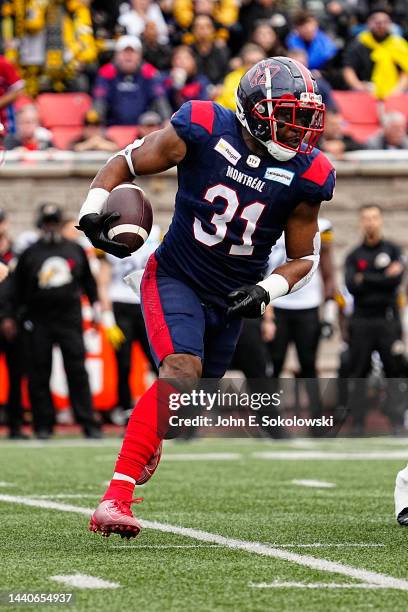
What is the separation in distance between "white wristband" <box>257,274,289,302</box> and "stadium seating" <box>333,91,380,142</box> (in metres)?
9.59

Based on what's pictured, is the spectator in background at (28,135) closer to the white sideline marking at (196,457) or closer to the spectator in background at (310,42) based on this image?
the spectator in background at (310,42)

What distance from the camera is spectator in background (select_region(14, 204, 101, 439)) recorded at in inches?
420

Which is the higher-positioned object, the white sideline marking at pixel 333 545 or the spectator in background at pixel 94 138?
the white sideline marking at pixel 333 545

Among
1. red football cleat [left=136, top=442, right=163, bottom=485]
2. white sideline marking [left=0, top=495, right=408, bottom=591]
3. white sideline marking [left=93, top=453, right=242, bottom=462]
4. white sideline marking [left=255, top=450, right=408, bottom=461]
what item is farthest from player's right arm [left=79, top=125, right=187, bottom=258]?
white sideline marking [left=255, top=450, right=408, bottom=461]

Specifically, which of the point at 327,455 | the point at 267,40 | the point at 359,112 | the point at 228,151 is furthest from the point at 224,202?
the point at 359,112

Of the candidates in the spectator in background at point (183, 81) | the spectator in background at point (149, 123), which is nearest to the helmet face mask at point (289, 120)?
the spectator in background at point (149, 123)

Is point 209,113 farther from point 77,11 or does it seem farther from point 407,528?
point 77,11

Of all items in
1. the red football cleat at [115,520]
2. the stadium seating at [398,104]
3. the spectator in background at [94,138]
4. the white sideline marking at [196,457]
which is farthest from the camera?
the stadium seating at [398,104]

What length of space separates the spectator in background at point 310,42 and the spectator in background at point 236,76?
0.92 metres

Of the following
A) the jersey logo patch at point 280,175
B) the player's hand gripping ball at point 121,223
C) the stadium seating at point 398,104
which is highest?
the jersey logo patch at point 280,175

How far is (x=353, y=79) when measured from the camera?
14.5 m

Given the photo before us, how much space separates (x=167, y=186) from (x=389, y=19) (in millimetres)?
3244

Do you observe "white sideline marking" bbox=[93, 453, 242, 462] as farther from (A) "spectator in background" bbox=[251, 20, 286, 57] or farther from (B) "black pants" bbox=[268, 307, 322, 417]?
(A) "spectator in background" bbox=[251, 20, 286, 57]

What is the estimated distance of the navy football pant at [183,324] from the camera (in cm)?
481
